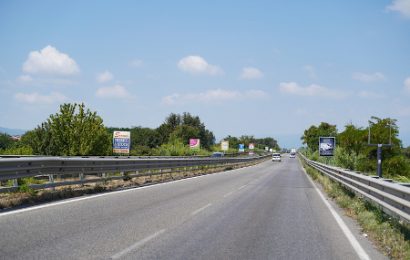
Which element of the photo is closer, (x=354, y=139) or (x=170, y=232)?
(x=170, y=232)

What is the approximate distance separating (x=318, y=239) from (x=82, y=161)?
9.12 metres

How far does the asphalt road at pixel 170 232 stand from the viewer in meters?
7.13

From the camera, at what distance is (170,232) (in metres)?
8.88

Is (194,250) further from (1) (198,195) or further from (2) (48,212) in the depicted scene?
(1) (198,195)

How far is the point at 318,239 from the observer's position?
8.84m

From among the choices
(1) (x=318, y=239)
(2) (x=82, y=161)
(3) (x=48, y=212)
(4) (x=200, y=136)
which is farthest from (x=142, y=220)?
(4) (x=200, y=136)

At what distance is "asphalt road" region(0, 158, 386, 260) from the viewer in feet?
23.4

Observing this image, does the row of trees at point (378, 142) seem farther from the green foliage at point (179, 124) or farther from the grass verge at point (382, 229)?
the green foliage at point (179, 124)

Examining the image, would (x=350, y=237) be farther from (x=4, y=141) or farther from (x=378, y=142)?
(x=4, y=141)

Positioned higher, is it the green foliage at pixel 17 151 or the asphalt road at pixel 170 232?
the green foliage at pixel 17 151

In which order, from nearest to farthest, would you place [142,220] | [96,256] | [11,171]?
[96,256] → [142,220] → [11,171]

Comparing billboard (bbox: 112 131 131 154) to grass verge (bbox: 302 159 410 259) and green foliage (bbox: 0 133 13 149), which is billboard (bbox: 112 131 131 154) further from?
green foliage (bbox: 0 133 13 149)

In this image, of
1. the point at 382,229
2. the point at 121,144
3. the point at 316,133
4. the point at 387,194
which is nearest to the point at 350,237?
the point at 382,229

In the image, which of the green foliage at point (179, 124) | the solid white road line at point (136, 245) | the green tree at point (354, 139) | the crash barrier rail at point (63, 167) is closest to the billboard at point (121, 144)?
the green tree at point (354, 139)
